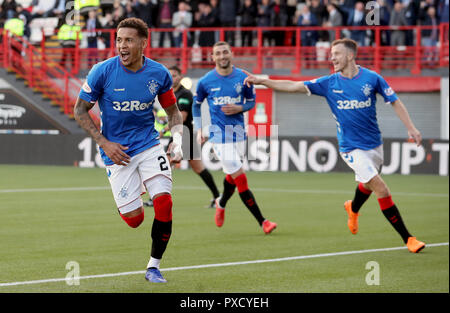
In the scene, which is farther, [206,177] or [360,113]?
[206,177]

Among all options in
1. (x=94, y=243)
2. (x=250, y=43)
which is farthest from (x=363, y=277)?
(x=250, y=43)

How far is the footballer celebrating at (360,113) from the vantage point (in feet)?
35.5

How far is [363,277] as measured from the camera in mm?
9227

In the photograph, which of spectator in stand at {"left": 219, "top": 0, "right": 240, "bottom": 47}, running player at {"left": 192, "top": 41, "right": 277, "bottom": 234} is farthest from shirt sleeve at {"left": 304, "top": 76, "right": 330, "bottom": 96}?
spectator in stand at {"left": 219, "top": 0, "right": 240, "bottom": 47}

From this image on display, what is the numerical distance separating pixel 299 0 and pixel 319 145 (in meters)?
7.94

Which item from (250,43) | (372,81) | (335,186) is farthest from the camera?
(250,43)

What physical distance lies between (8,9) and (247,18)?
25.4 feet

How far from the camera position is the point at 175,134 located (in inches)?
348

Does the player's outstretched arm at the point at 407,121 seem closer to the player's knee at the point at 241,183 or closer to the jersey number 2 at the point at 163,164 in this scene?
the player's knee at the point at 241,183

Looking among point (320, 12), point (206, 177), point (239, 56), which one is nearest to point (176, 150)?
point (206, 177)

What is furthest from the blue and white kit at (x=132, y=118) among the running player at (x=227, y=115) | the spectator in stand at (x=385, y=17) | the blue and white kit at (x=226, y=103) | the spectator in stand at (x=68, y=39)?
the spectator in stand at (x=385, y=17)

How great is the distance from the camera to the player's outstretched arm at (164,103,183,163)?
28.4 ft

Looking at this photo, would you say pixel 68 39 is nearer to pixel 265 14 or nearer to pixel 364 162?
pixel 265 14
